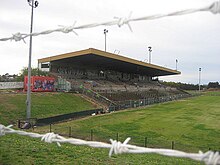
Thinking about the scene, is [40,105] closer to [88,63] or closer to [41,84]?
[41,84]

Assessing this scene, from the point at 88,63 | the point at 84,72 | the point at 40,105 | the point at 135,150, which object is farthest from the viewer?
the point at 84,72

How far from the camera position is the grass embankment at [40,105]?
2411cm

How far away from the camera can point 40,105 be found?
1151 inches

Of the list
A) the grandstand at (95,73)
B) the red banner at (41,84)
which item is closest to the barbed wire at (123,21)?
the grandstand at (95,73)

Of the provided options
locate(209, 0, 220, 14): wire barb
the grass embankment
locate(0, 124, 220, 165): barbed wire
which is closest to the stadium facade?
the grass embankment

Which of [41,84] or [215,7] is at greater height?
[215,7]

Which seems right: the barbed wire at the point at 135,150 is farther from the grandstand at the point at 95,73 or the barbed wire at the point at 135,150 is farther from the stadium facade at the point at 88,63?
the stadium facade at the point at 88,63

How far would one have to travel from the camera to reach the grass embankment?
2411cm

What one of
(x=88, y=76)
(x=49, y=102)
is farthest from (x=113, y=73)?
(x=49, y=102)

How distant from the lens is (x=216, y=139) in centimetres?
1859

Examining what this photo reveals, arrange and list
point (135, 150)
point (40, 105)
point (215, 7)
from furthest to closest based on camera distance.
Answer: point (40, 105) → point (135, 150) → point (215, 7)

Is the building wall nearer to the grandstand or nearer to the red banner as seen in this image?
the grandstand

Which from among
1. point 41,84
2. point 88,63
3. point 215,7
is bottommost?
point 41,84

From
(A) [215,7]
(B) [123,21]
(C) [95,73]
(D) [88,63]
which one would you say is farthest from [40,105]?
(C) [95,73]
